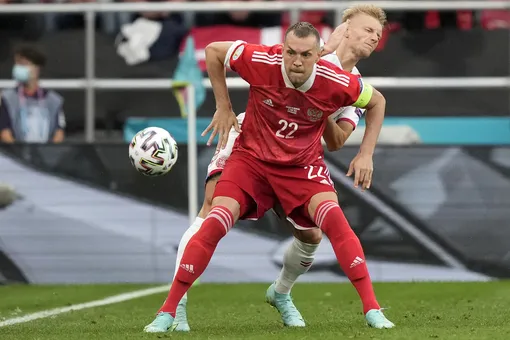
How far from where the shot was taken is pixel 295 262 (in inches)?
325

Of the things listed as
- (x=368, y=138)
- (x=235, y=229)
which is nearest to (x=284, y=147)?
(x=368, y=138)

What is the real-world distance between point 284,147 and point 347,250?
0.80 m

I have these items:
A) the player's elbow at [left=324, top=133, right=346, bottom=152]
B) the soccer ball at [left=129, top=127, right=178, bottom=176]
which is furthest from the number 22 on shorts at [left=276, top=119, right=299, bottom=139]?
the soccer ball at [left=129, top=127, right=178, bottom=176]

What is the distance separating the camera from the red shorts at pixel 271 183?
777 cm

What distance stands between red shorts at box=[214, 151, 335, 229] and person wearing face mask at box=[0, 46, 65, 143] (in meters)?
6.17

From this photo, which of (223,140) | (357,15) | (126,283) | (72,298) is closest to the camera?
(223,140)

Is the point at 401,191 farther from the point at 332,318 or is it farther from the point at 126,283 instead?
the point at 332,318

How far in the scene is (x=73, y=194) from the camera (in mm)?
12688

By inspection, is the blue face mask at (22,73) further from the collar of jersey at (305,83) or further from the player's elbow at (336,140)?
the collar of jersey at (305,83)

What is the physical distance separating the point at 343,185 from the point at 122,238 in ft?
7.50

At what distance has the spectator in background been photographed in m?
13.9

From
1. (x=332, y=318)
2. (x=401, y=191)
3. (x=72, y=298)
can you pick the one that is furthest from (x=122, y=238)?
(x=332, y=318)

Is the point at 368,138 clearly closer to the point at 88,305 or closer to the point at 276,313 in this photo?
the point at 276,313

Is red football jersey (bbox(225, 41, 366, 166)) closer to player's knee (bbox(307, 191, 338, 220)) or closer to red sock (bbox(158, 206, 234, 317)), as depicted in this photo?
player's knee (bbox(307, 191, 338, 220))
